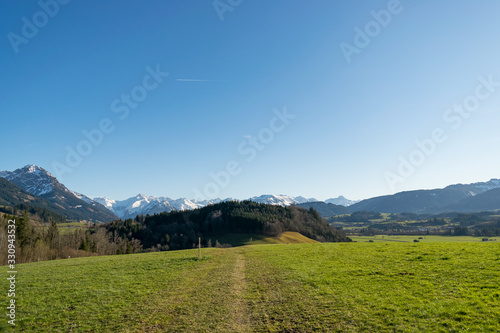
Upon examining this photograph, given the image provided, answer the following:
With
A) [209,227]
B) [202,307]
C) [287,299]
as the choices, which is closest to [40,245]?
[202,307]

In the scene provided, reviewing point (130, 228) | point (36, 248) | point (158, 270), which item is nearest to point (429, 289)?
point (158, 270)

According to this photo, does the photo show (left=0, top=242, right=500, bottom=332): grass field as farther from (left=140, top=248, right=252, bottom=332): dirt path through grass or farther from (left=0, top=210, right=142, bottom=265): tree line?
(left=0, top=210, right=142, bottom=265): tree line

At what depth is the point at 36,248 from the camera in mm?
86000

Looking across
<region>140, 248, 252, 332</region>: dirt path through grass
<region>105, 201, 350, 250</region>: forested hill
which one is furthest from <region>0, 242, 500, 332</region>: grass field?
<region>105, 201, 350, 250</region>: forested hill

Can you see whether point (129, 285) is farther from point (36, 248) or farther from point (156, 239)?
point (156, 239)

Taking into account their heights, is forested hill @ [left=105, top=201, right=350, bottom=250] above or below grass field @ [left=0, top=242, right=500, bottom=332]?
below

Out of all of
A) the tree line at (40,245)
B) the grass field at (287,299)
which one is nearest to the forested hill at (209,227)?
the tree line at (40,245)

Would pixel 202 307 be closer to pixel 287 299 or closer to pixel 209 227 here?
pixel 287 299

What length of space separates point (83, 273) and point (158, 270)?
30.0ft

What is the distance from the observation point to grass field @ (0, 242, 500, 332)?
14461 millimetres

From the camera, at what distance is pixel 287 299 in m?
A: 19.0

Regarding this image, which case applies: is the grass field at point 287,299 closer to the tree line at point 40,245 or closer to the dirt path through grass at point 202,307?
the dirt path through grass at point 202,307

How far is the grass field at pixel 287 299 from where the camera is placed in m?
14.5

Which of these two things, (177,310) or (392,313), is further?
(177,310)
